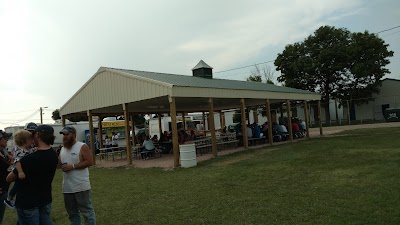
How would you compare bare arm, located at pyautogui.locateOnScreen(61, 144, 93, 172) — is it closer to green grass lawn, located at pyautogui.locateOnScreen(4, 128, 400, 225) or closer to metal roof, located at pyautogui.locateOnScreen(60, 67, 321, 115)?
green grass lawn, located at pyautogui.locateOnScreen(4, 128, 400, 225)

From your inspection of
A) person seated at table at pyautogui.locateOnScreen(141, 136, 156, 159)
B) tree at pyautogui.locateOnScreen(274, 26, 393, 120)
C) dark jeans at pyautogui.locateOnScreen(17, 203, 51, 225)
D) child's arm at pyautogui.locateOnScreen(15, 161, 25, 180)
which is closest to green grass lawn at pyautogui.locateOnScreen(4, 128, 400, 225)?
dark jeans at pyautogui.locateOnScreen(17, 203, 51, 225)

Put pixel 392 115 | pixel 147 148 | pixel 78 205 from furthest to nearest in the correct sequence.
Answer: pixel 392 115 → pixel 147 148 → pixel 78 205

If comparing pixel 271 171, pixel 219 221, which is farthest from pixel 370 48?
pixel 219 221

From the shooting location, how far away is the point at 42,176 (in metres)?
3.65

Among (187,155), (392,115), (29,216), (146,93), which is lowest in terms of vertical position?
(187,155)

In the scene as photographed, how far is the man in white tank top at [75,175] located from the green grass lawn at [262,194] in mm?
1534

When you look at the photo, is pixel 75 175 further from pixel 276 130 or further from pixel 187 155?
pixel 276 130

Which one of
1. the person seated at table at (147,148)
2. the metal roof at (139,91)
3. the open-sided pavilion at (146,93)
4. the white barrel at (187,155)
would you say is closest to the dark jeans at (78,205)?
the white barrel at (187,155)

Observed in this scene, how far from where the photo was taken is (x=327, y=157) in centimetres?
1146

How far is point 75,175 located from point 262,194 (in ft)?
13.1

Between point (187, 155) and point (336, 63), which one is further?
point (336, 63)

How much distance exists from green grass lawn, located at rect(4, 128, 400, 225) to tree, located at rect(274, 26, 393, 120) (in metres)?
26.9

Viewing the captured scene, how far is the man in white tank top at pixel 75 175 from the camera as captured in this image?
434cm

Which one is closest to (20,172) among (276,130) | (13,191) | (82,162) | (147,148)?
(13,191)
